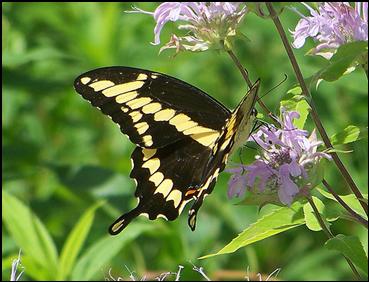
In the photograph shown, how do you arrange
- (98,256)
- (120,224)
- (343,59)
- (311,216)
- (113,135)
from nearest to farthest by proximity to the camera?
(343,59) < (311,216) < (120,224) < (98,256) < (113,135)

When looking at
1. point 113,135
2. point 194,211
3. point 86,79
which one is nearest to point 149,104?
point 86,79

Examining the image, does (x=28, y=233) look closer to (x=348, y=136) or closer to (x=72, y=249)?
(x=72, y=249)

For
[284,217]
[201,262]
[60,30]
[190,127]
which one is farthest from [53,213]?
[284,217]

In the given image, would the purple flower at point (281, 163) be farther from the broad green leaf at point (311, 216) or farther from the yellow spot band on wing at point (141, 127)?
the yellow spot band on wing at point (141, 127)

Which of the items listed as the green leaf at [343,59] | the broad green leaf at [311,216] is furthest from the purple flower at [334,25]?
the broad green leaf at [311,216]

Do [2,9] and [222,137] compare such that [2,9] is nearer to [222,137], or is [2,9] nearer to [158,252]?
[158,252]

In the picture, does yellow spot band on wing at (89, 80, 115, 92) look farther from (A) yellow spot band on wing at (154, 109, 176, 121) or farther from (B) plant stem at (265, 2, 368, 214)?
(B) plant stem at (265, 2, 368, 214)
